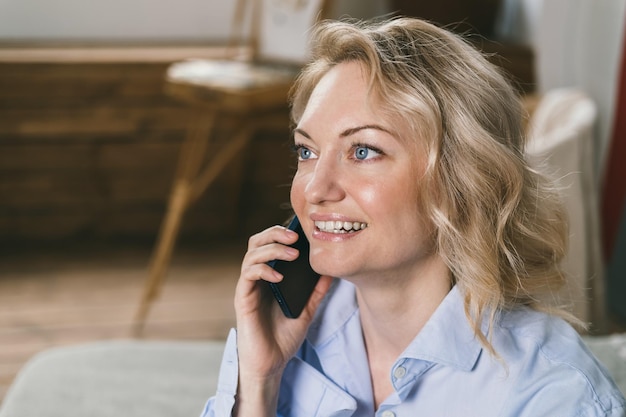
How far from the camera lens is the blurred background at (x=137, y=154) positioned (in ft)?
11.5

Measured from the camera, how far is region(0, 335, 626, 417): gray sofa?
181 centimetres

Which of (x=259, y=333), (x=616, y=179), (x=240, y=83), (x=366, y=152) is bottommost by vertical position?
(x=616, y=179)

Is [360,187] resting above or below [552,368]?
above

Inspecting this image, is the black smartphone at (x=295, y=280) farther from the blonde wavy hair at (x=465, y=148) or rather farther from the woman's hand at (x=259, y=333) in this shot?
the blonde wavy hair at (x=465, y=148)

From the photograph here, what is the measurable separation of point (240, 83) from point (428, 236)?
2.00m

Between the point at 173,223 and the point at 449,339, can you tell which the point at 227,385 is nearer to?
the point at 449,339

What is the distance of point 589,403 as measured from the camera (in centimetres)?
124

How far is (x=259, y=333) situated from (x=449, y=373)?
1.00 ft

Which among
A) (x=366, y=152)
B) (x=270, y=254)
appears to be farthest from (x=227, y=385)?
(x=366, y=152)

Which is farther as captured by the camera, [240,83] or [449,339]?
[240,83]

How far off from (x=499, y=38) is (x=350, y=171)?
324 centimetres

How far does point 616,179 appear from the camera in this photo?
11.3ft

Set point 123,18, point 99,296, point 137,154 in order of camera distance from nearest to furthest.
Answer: point 99,296
point 137,154
point 123,18

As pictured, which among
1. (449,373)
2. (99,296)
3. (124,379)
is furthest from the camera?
(99,296)
